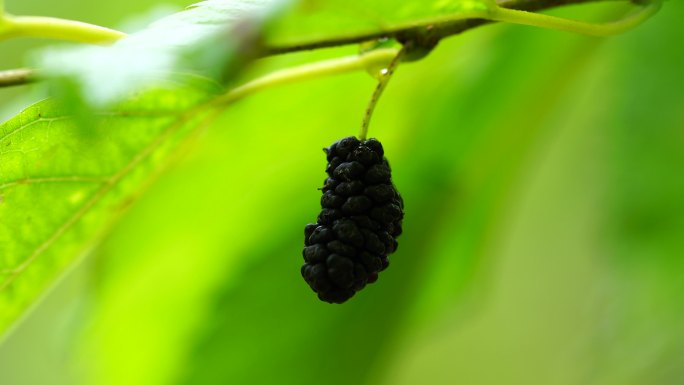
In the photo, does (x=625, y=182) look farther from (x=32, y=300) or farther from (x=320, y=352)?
(x=32, y=300)

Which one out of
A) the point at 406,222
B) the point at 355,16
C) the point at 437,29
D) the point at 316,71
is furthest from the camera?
the point at 406,222

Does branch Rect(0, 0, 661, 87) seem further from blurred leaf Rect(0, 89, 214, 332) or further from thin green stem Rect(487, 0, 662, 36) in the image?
blurred leaf Rect(0, 89, 214, 332)

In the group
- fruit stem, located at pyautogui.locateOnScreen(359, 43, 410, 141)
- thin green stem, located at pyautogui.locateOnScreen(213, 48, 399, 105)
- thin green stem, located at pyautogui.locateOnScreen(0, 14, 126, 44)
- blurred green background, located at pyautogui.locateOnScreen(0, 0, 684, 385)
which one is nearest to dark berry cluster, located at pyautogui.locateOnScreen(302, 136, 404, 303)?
fruit stem, located at pyautogui.locateOnScreen(359, 43, 410, 141)

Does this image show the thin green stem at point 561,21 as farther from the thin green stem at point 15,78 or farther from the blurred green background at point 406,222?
the blurred green background at point 406,222

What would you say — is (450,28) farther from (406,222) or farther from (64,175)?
(406,222)

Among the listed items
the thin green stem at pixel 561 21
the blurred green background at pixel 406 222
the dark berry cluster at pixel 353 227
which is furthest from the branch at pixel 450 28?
the blurred green background at pixel 406 222

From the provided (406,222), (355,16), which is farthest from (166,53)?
(406,222)

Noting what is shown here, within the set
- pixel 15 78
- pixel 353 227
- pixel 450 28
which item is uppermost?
pixel 15 78
